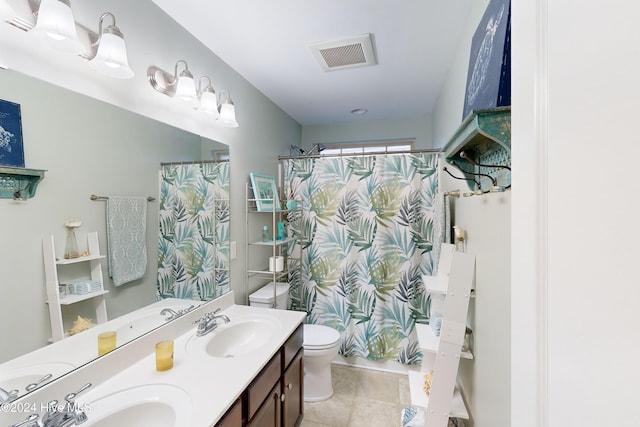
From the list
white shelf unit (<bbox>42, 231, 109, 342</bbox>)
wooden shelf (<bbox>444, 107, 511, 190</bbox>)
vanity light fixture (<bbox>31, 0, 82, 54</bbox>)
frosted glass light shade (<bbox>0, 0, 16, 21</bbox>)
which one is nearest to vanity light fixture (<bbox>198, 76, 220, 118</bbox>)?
vanity light fixture (<bbox>31, 0, 82, 54</bbox>)

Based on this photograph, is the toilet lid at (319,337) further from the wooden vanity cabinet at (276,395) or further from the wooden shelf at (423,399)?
the wooden shelf at (423,399)

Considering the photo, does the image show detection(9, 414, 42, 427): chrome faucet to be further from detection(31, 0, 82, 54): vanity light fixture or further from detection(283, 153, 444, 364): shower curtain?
detection(283, 153, 444, 364): shower curtain

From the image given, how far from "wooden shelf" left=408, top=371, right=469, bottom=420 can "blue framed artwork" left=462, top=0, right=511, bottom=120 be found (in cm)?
139

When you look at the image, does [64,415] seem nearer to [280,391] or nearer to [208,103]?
[280,391]

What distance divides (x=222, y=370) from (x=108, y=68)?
1375 mm

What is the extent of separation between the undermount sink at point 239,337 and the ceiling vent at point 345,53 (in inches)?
72.5

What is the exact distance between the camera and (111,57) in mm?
1109

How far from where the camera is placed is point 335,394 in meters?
2.10

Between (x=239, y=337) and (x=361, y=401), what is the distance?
3.73 ft

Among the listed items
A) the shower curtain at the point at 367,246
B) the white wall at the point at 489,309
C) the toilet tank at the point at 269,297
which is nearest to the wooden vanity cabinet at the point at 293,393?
the toilet tank at the point at 269,297

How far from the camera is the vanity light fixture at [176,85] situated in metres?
1.44

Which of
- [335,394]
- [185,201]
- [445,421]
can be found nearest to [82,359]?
[185,201]

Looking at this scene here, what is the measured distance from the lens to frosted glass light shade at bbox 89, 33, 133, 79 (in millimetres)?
1098

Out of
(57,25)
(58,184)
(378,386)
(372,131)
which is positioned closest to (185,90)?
(57,25)
